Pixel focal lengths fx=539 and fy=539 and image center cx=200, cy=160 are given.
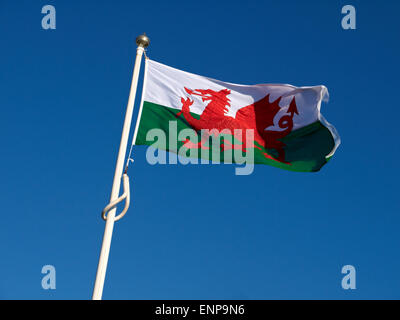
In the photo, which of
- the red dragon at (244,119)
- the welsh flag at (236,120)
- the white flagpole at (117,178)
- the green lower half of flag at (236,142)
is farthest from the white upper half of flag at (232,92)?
the white flagpole at (117,178)

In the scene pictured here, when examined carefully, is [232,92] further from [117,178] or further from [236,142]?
[117,178]

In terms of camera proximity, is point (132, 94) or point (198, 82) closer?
point (132, 94)

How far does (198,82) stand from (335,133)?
3734mm

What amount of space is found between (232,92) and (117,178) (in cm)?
520

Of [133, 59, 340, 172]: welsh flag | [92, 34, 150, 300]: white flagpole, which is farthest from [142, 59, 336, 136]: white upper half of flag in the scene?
[92, 34, 150, 300]: white flagpole

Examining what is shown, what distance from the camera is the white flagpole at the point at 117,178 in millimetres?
9297

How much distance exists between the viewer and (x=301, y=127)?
1409 centimetres

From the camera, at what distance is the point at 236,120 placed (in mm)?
14016

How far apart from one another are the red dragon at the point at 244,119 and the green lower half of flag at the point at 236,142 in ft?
0.38

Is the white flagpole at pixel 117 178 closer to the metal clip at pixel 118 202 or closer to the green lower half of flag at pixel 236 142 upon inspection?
the metal clip at pixel 118 202

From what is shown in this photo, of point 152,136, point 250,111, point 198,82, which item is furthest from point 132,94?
point 250,111

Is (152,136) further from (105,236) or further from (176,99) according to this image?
(105,236)

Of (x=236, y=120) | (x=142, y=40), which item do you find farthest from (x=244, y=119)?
(x=142, y=40)
